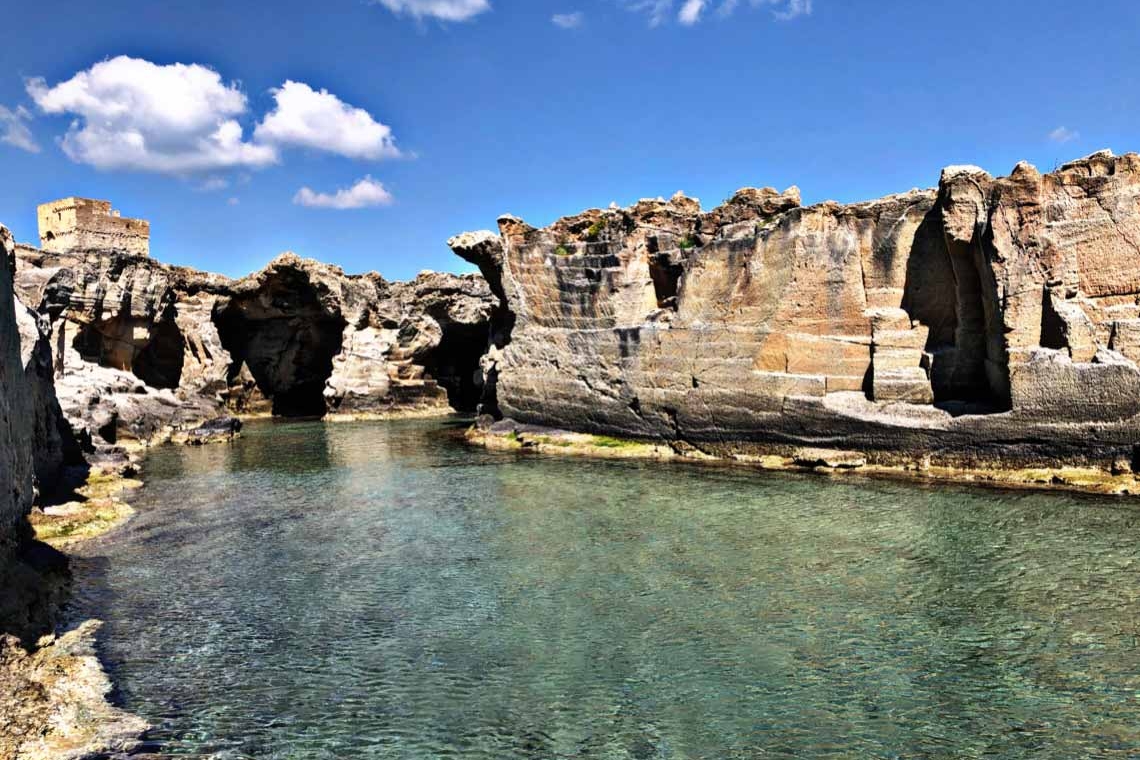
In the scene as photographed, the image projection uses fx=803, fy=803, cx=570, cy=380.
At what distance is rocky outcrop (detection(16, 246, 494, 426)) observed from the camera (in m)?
29.6

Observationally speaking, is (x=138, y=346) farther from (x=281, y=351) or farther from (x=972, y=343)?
(x=972, y=343)

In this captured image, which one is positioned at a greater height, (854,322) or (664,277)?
(664,277)

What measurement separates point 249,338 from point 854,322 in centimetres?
3352

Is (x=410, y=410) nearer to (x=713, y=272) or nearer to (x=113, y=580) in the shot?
(x=713, y=272)

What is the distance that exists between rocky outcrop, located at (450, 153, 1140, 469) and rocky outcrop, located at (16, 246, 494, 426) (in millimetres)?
11765

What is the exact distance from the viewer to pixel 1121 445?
14.8 metres

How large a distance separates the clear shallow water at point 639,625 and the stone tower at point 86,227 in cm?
3115

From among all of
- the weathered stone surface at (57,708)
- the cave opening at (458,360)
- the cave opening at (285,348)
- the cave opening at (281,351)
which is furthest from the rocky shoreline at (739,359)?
the cave opening at (281,351)

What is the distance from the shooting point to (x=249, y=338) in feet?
140

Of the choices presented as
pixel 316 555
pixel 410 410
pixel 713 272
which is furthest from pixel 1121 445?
pixel 410 410

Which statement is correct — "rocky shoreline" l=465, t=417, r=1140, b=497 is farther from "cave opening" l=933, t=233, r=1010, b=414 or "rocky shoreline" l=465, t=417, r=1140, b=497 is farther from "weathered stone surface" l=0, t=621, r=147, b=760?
"weathered stone surface" l=0, t=621, r=147, b=760

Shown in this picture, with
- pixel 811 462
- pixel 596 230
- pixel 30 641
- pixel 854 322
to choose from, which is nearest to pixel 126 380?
pixel 596 230

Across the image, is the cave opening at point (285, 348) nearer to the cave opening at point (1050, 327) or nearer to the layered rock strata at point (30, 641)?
the layered rock strata at point (30, 641)

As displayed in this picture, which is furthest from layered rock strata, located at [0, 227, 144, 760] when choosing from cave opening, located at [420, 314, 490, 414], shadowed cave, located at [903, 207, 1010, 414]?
cave opening, located at [420, 314, 490, 414]
